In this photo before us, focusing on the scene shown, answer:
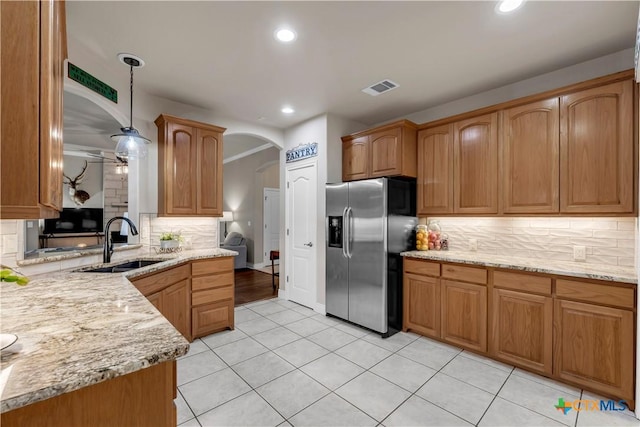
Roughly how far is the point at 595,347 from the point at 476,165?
181 cm

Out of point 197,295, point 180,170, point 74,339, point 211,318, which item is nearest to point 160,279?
point 197,295

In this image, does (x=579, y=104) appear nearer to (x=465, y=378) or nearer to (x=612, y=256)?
(x=612, y=256)

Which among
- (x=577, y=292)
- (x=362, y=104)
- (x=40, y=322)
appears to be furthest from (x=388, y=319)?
(x=40, y=322)

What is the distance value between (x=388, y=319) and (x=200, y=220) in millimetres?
2637

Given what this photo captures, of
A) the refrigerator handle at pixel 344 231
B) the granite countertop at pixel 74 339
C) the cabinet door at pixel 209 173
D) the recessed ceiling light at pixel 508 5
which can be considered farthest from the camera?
the refrigerator handle at pixel 344 231

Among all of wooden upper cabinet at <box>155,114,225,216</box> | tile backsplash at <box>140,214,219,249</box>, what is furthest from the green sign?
tile backsplash at <box>140,214,219,249</box>

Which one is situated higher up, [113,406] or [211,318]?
[113,406]

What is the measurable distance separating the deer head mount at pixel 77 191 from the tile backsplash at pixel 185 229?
172 centimetres

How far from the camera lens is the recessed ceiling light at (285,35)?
215 centimetres

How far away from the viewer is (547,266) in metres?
2.36

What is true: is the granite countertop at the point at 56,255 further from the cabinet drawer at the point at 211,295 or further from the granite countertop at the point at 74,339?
the cabinet drawer at the point at 211,295

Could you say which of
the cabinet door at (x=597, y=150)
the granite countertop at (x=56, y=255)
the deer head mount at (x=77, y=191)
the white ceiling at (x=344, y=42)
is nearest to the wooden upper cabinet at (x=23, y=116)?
the white ceiling at (x=344, y=42)

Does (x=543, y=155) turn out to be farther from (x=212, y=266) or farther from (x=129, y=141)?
(x=129, y=141)

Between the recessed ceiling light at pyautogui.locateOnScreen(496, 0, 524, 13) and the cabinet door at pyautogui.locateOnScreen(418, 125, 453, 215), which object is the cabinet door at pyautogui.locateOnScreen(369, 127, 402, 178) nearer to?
the cabinet door at pyautogui.locateOnScreen(418, 125, 453, 215)
